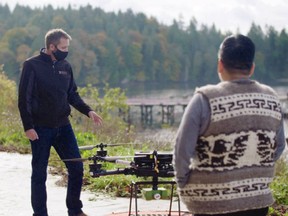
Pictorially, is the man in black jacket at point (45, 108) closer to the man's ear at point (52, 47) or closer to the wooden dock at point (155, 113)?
the man's ear at point (52, 47)

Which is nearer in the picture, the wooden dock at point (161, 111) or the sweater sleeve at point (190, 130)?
the sweater sleeve at point (190, 130)

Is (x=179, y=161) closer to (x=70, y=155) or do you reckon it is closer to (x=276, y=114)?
(x=276, y=114)

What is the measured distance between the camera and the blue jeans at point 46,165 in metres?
5.96

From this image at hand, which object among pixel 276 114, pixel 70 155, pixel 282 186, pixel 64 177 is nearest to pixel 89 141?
pixel 64 177

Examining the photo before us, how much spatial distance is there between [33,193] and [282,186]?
10.6ft

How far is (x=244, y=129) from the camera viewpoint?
3.42 metres

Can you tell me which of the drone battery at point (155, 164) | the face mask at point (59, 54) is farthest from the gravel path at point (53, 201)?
the drone battery at point (155, 164)

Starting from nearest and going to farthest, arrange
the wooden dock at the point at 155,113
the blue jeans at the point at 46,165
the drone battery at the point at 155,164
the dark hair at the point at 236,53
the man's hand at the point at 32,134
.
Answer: the dark hair at the point at 236,53, the drone battery at the point at 155,164, the man's hand at the point at 32,134, the blue jeans at the point at 46,165, the wooden dock at the point at 155,113

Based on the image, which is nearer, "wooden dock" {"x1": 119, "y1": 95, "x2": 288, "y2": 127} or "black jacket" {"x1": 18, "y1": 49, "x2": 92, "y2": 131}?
"black jacket" {"x1": 18, "y1": 49, "x2": 92, "y2": 131}

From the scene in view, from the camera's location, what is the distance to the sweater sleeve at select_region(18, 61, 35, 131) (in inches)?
229

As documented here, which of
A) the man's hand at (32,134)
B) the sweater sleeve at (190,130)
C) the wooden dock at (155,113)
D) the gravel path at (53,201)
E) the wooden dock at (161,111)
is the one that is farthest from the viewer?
the wooden dock at (161,111)

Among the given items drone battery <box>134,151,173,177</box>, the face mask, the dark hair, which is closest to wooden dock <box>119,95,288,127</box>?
the face mask

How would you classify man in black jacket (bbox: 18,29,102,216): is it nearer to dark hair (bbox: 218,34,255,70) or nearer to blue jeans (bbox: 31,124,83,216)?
blue jeans (bbox: 31,124,83,216)

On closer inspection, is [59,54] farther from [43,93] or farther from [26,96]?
[26,96]
